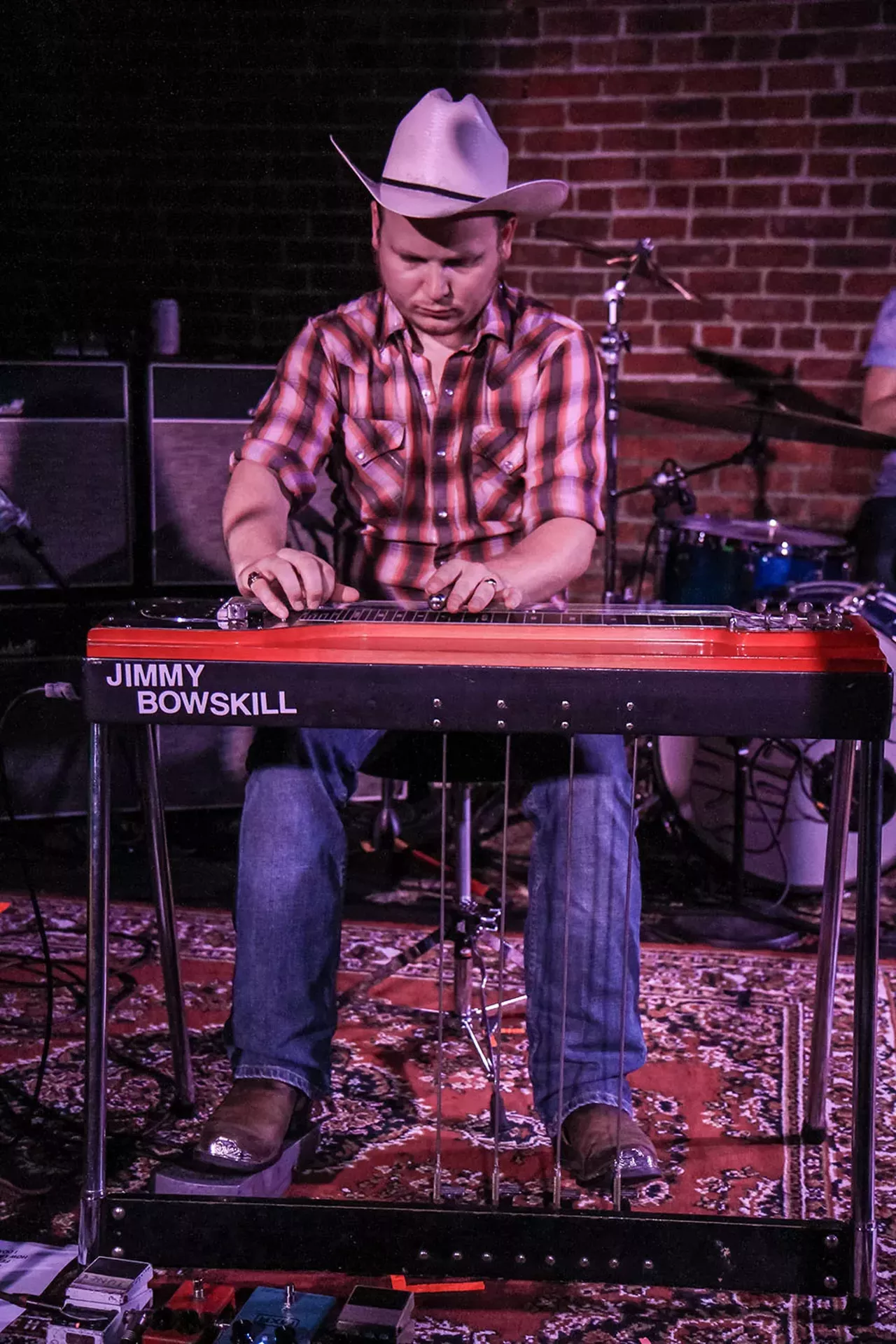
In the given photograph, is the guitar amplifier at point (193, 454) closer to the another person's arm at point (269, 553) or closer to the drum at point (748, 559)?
the drum at point (748, 559)

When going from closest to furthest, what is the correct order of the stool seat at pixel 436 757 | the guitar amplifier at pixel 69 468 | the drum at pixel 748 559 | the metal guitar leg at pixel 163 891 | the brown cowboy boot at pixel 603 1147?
the brown cowboy boot at pixel 603 1147, the metal guitar leg at pixel 163 891, the stool seat at pixel 436 757, the drum at pixel 748 559, the guitar amplifier at pixel 69 468

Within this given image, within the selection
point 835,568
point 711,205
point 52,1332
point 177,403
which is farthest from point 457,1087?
point 711,205

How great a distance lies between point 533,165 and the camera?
11.9 feet

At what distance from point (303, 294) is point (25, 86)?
0.92m

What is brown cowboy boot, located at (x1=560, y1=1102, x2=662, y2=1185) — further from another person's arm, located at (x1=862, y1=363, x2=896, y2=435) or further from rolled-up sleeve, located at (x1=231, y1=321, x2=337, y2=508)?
another person's arm, located at (x1=862, y1=363, x2=896, y2=435)

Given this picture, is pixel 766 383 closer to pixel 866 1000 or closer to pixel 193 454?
pixel 193 454

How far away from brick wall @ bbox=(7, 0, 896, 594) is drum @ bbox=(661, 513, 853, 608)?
2.17 feet

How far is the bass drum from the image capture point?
2.95 metres

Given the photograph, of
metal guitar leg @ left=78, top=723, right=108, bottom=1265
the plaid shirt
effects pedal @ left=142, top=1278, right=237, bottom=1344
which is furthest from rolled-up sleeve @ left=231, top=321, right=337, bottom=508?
effects pedal @ left=142, top=1278, right=237, bottom=1344

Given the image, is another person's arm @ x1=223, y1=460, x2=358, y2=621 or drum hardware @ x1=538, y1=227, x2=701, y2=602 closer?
another person's arm @ x1=223, y1=460, x2=358, y2=621

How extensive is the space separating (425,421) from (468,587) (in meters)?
0.56

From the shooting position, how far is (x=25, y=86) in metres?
3.73

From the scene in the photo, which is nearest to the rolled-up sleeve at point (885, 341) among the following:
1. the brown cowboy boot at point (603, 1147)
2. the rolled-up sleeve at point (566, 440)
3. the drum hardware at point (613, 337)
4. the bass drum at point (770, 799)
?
the drum hardware at point (613, 337)

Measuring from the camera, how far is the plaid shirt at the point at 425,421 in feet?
6.64
